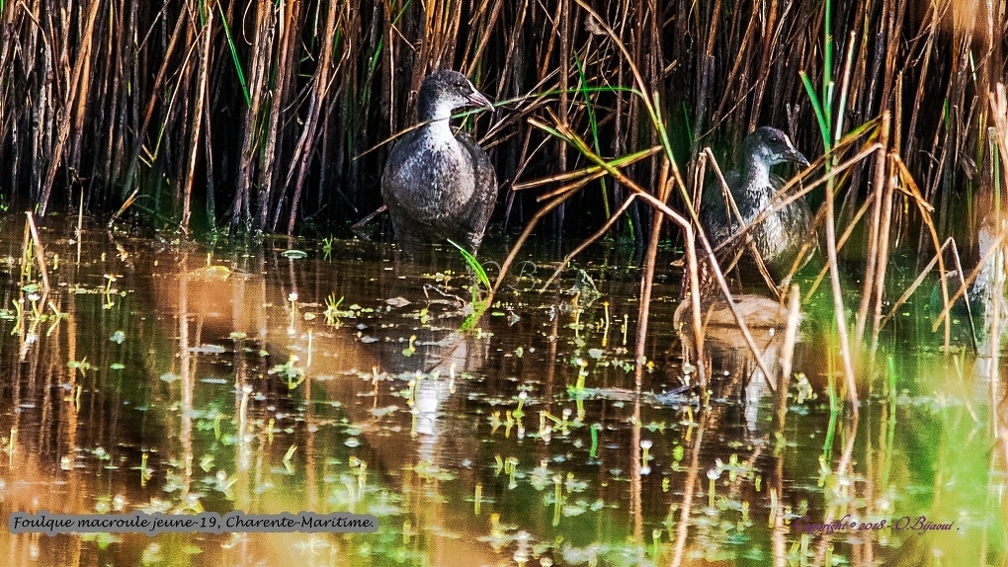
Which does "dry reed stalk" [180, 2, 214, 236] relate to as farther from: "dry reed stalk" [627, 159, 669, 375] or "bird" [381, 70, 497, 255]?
"dry reed stalk" [627, 159, 669, 375]

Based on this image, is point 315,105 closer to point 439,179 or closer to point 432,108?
point 432,108

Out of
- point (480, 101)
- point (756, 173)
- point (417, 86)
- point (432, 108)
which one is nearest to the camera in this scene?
point (756, 173)

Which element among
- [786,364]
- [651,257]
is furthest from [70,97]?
[786,364]

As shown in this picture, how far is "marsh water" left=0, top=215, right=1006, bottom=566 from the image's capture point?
2662 millimetres

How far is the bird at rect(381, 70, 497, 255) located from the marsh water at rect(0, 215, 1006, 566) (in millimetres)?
1637

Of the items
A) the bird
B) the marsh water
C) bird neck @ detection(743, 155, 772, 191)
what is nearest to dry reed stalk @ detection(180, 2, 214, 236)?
the bird

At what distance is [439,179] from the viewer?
22.2 feet

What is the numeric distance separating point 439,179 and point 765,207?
162 cm

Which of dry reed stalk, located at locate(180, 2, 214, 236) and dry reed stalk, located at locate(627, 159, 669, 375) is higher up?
dry reed stalk, located at locate(180, 2, 214, 236)

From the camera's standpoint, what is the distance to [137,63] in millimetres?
7293

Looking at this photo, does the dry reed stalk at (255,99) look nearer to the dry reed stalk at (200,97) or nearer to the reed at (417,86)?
the reed at (417,86)

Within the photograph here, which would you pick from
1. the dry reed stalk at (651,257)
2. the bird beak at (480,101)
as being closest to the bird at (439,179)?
the bird beak at (480,101)

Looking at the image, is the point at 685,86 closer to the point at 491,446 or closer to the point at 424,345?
the point at 424,345

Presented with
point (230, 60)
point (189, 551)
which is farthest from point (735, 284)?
point (189, 551)
